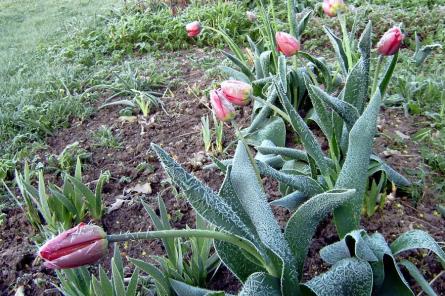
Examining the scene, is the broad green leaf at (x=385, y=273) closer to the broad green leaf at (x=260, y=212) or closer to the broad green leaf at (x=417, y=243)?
the broad green leaf at (x=417, y=243)

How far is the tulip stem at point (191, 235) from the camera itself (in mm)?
954

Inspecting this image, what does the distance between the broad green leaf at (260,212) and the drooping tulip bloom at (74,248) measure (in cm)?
41

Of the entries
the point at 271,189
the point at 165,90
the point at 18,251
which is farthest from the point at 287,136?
the point at 18,251

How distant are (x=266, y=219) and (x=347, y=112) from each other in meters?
0.48

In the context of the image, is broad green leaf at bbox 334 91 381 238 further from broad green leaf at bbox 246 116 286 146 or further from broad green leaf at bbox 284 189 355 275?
broad green leaf at bbox 246 116 286 146

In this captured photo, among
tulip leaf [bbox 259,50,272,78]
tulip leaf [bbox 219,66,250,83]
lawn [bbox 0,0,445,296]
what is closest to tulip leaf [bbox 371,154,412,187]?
lawn [bbox 0,0,445,296]

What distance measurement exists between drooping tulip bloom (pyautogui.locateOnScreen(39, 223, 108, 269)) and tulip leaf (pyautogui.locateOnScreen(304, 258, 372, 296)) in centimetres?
51

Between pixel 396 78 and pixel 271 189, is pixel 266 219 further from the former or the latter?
pixel 396 78

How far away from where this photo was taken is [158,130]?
2594 mm

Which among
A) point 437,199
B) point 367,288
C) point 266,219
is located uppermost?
point 266,219

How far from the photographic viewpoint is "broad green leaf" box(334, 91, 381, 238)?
1296 millimetres

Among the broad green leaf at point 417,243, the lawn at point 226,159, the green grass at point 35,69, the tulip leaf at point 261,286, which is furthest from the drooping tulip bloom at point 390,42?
the green grass at point 35,69

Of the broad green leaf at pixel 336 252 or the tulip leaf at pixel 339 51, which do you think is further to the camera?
the tulip leaf at pixel 339 51

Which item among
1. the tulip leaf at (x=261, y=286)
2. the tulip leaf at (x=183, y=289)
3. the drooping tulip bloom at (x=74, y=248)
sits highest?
the drooping tulip bloom at (x=74, y=248)
